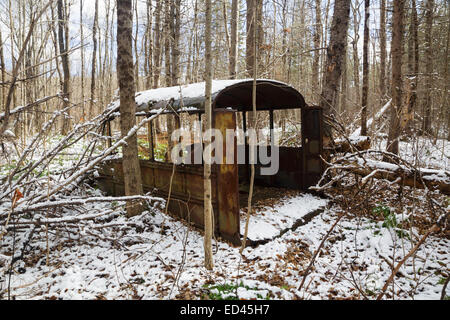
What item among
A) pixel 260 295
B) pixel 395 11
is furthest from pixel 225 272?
pixel 395 11

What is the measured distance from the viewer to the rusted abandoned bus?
486 cm

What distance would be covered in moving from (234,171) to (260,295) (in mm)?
2095

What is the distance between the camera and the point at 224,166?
16.0 ft

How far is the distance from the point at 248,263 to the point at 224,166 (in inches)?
65.9

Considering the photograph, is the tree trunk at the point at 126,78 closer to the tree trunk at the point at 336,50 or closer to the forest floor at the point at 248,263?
the forest floor at the point at 248,263

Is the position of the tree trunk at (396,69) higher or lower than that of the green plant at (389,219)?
higher

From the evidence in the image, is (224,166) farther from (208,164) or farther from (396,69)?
(396,69)

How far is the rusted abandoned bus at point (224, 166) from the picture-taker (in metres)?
4.86

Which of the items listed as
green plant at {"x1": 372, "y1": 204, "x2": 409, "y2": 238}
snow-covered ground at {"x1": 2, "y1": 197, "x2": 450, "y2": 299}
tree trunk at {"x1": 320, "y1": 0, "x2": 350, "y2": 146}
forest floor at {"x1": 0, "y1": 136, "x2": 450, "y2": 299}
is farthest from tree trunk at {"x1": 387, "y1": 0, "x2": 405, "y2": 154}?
snow-covered ground at {"x1": 2, "y1": 197, "x2": 450, "y2": 299}

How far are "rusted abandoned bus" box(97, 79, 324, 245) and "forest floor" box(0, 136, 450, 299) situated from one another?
53cm

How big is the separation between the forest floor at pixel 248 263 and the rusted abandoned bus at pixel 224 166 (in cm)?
53

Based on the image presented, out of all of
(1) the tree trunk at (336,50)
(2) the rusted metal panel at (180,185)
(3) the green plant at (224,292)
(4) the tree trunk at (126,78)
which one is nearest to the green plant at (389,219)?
(1) the tree trunk at (336,50)

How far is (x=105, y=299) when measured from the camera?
3.41m

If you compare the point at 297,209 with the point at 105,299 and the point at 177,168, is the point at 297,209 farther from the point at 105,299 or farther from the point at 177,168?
the point at 105,299
